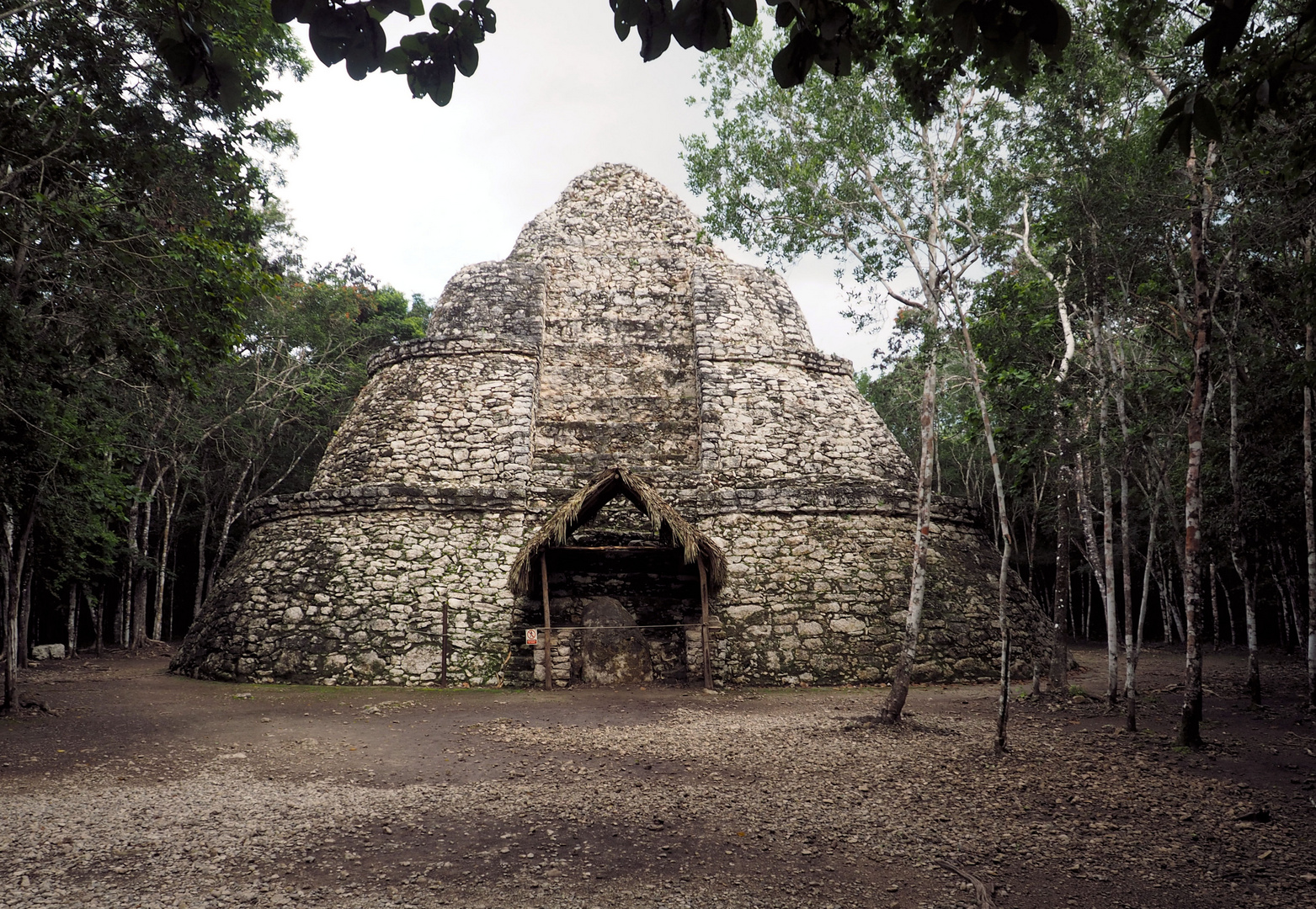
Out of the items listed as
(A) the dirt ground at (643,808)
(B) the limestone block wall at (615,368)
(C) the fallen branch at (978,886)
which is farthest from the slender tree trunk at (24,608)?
(C) the fallen branch at (978,886)

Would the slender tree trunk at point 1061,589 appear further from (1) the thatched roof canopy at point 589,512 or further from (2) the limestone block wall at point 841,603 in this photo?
(1) the thatched roof canopy at point 589,512

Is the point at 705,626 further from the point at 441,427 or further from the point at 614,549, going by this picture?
the point at 441,427

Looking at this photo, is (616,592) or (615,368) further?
(615,368)

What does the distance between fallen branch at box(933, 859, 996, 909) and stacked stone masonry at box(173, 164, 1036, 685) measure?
5360mm

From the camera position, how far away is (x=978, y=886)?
11.4 ft

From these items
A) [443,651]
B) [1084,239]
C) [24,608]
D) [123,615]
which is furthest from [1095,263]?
[123,615]

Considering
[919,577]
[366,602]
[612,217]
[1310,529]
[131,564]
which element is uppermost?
[612,217]

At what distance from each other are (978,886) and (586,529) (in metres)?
7.55

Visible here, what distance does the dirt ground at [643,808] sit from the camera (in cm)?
347

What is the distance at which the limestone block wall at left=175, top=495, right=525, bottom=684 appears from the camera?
9625mm

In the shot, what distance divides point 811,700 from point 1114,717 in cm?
315

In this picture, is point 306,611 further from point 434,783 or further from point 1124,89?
point 1124,89

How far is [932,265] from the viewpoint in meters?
8.58

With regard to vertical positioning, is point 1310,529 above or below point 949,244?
below
